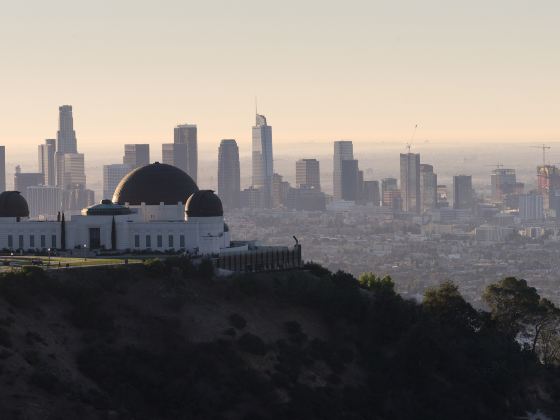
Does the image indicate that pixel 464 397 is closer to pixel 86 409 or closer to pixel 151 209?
pixel 86 409

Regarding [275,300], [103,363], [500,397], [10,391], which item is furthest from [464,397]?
[10,391]

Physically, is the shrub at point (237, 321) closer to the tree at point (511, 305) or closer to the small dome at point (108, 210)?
the tree at point (511, 305)

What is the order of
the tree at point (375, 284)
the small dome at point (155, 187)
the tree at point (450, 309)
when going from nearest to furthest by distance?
the tree at point (450, 309), the tree at point (375, 284), the small dome at point (155, 187)

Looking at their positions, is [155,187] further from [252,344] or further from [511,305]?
[252,344]

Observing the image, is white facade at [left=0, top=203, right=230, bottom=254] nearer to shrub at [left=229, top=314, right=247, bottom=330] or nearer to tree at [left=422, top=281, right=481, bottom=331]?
tree at [left=422, top=281, right=481, bottom=331]

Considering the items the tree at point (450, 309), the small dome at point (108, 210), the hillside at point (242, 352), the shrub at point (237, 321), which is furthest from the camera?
the small dome at point (108, 210)

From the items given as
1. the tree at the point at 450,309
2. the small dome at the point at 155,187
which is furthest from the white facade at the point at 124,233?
the tree at the point at 450,309
